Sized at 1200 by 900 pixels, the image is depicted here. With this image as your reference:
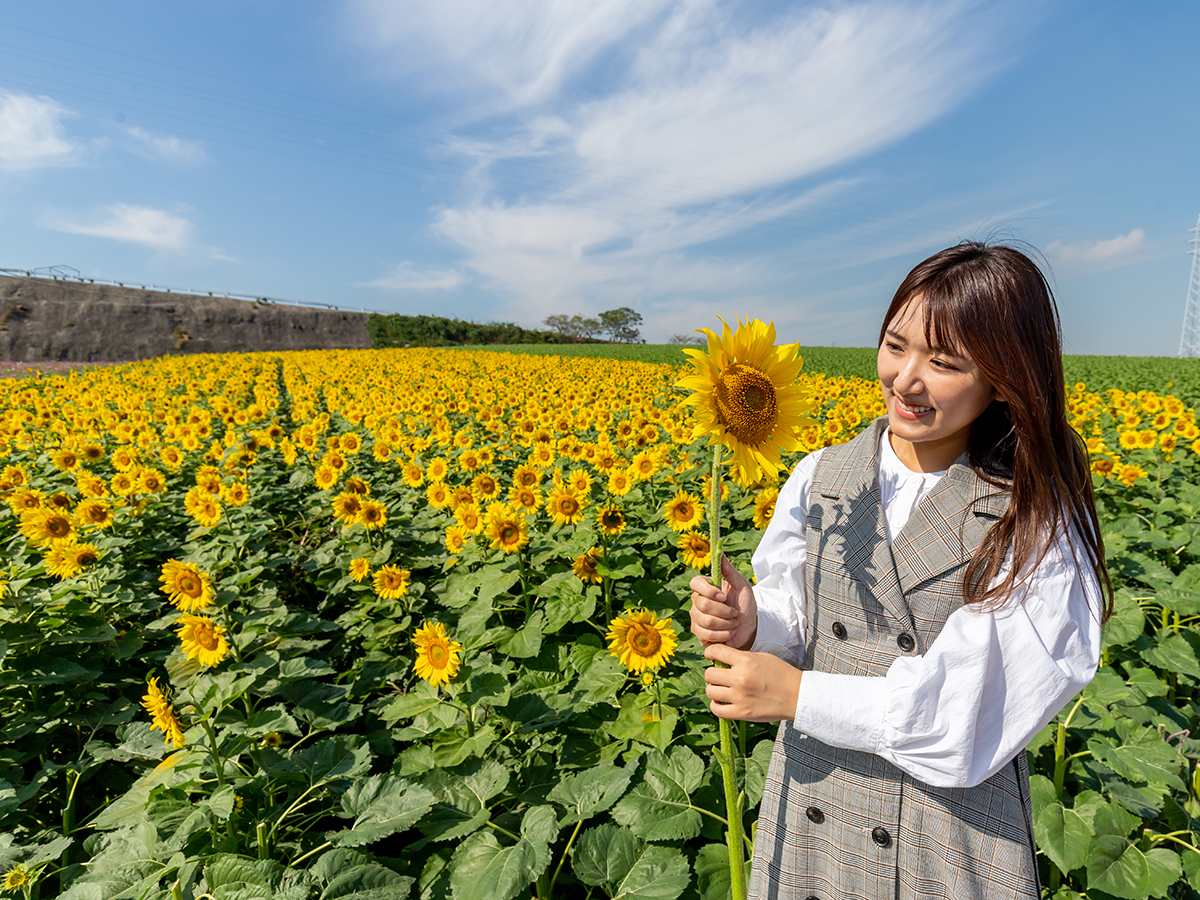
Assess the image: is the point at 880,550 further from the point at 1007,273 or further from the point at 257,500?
the point at 257,500

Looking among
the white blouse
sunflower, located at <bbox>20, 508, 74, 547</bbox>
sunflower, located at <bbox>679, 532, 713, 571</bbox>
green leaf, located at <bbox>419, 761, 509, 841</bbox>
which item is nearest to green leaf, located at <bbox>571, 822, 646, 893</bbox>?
green leaf, located at <bbox>419, 761, 509, 841</bbox>

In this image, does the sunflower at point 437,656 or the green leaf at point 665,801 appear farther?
the sunflower at point 437,656

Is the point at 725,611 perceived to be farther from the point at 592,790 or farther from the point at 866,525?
the point at 592,790

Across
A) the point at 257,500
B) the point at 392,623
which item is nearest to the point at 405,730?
the point at 392,623

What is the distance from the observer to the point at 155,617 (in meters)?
4.02

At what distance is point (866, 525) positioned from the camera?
142 cm

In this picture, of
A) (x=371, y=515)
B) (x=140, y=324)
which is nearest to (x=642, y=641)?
(x=371, y=515)

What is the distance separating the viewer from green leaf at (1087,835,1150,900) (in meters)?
1.77

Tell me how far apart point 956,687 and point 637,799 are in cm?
119

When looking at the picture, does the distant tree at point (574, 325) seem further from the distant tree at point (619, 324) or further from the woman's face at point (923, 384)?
the woman's face at point (923, 384)

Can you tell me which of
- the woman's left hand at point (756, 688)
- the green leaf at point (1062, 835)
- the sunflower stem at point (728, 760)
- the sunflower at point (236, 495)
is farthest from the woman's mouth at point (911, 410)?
the sunflower at point (236, 495)

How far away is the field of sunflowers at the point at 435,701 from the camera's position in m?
1.84

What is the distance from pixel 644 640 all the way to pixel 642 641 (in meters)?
0.01

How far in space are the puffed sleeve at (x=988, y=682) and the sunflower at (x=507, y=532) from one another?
2424 mm
